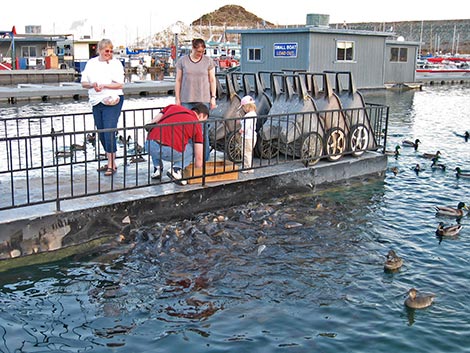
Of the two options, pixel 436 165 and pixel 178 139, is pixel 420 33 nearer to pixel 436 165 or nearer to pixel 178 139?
pixel 436 165

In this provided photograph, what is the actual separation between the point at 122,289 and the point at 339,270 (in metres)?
2.65

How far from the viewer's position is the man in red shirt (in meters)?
8.58

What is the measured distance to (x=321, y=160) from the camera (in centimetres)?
1116

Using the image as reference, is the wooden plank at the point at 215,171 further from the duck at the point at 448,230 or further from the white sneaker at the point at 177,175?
the duck at the point at 448,230

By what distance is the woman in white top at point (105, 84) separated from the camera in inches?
344

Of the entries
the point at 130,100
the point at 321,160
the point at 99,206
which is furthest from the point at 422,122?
the point at 99,206

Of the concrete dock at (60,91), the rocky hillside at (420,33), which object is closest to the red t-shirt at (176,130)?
A: the concrete dock at (60,91)

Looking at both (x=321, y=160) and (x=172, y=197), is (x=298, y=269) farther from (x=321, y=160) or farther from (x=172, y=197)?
(x=321, y=160)

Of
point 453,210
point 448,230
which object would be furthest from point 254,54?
point 448,230

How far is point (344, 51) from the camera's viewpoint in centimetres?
3234

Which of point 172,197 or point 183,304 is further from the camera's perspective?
point 172,197

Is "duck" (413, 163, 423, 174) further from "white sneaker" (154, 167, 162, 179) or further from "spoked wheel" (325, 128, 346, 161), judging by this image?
"white sneaker" (154, 167, 162, 179)

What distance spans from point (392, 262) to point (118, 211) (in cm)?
371

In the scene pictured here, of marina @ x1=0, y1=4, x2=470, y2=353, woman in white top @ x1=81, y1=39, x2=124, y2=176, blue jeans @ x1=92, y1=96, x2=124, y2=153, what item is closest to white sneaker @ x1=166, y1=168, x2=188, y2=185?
marina @ x1=0, y1=4, x2=470, y2=353
